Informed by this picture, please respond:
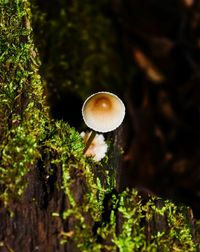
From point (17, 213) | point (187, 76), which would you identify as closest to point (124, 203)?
point (17, 213)

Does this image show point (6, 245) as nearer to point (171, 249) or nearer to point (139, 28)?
point (171, 249)

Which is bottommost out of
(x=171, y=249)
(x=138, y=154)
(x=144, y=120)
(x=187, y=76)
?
(x=171, y=249)

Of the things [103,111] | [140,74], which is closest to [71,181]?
[103,111]

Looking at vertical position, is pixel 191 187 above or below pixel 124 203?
above

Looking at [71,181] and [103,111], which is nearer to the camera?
[71,181]

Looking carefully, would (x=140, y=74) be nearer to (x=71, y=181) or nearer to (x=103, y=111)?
(x=103, y=111)

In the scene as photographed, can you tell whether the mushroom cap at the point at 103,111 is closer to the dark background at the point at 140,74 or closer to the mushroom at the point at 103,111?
the mushroom at the point at 103,111

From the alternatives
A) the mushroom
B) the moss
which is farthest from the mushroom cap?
the moss
